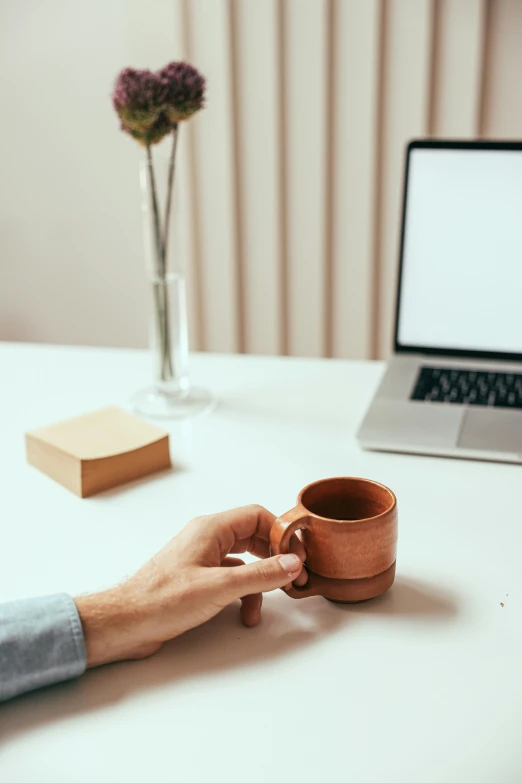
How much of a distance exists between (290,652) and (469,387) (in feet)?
1.88

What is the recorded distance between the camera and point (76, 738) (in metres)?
0.56

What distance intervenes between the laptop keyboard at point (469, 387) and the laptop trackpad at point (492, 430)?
2 cm

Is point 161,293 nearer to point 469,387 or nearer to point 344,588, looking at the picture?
point 469,387

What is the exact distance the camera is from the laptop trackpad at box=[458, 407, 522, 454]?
3.17 ft

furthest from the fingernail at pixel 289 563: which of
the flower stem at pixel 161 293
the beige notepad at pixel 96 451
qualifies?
the flower stem at pixel 161 293

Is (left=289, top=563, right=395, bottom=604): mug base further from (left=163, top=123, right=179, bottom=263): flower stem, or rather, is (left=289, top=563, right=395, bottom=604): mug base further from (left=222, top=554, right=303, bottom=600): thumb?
(left=163, top=123, right=179, bottom=263): flower stem

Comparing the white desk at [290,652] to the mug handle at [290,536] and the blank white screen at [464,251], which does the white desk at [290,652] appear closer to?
the mug handle at [290,536]

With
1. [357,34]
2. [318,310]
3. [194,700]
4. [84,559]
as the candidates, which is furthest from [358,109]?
[194,700]

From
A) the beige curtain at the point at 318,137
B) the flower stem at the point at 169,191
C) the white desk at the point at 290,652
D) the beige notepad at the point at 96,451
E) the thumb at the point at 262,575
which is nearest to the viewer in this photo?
the white desk at the point at 290,652

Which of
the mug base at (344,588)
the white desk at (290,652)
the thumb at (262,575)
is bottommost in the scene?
the white desk at (290,652)

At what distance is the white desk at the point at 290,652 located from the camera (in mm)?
536

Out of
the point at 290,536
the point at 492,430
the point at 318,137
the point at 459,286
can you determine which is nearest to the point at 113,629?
the point at 290,536

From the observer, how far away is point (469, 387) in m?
1.11

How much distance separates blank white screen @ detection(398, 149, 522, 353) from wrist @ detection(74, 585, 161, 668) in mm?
675
